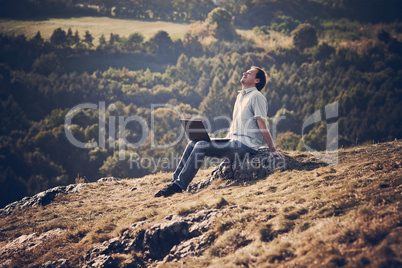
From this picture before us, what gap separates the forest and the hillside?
3202 cm

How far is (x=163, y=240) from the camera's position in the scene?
6.13 meters

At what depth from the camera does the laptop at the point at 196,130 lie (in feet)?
24.5

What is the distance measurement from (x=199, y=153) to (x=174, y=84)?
82383mm

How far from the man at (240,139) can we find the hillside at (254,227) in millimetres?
609

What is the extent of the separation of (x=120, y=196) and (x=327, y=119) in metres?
56.9

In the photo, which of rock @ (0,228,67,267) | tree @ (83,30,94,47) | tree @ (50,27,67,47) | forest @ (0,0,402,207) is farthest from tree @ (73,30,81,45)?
rock @ (0,228,67,267)

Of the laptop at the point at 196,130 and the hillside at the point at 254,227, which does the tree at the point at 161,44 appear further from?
the laptop at the point at 196,130

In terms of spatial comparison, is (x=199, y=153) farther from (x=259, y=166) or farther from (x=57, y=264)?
(x=57, y=264)

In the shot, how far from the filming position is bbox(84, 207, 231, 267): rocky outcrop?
5.86 m

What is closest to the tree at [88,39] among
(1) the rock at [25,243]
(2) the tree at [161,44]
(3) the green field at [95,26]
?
(3) the green field at [95,26]

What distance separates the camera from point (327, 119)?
201 feet

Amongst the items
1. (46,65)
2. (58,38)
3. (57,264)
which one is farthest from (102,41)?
(57,264)

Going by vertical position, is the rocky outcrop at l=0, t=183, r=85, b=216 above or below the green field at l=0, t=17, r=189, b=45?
below

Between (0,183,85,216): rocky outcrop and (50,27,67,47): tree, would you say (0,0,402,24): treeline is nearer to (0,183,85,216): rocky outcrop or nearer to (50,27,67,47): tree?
(50,27,67,47): tree
